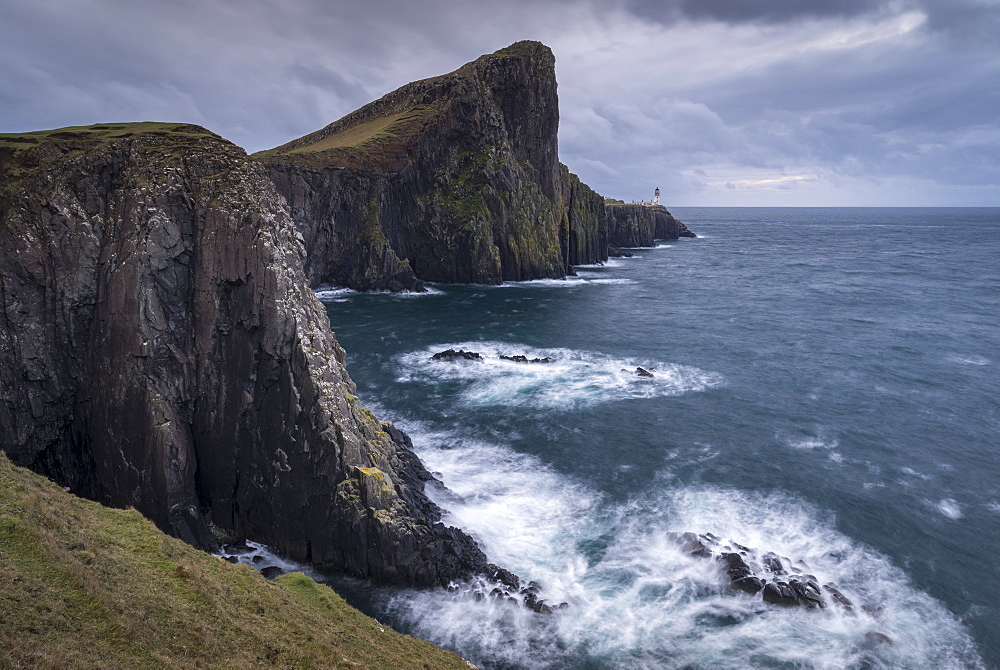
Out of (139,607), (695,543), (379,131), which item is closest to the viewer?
(139,607)

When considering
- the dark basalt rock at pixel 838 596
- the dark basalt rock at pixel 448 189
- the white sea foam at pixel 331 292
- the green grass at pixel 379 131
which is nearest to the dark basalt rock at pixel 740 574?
the dark basalt rock at pixel 838 596

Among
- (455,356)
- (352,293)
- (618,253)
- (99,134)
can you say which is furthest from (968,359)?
(618,253)

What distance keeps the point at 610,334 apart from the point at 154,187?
59589 mm

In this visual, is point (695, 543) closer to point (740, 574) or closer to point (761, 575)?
point (740, 574)

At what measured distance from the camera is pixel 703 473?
134 feet

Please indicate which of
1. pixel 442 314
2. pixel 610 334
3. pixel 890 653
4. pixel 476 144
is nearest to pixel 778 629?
pixel 890 653

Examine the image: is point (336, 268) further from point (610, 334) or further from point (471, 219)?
point (610, 334)

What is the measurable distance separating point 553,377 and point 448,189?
67048 millimetres

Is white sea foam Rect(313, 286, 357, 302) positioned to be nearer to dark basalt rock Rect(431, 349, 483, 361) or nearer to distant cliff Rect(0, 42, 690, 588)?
dark basalt rock Rect(431, 349, 483, 361)

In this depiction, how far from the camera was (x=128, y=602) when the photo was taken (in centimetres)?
1753

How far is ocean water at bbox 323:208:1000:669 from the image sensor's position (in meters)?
27.1

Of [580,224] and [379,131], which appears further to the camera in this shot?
[580,224]

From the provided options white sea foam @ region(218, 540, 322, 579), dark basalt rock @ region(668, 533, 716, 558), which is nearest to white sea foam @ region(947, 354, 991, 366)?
dark basalt rock @ region(668, 533, 716, 558)

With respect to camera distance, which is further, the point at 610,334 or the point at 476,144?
the point at 476,144
